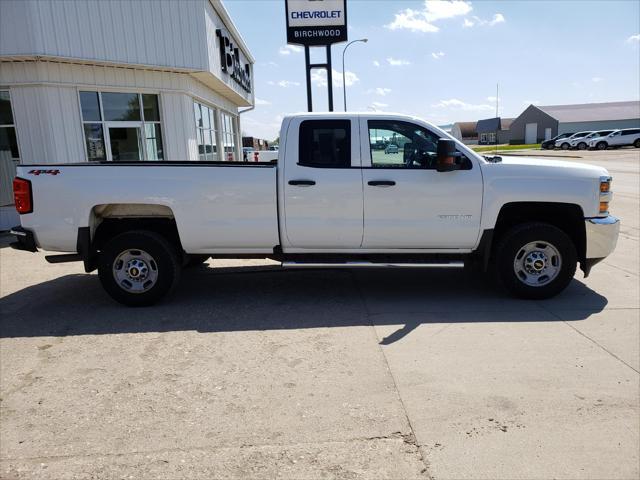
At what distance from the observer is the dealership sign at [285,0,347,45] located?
49.8 ft

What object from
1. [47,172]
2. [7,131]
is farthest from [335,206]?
[7,131]

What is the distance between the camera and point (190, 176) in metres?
5.38

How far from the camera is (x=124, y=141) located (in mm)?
13195

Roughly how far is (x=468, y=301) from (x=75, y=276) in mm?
5424

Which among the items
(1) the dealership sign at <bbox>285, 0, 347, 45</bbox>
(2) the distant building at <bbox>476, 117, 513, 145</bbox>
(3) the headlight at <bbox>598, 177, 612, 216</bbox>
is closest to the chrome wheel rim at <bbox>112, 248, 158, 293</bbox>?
(3) the headlight at <bbox>598, 177, 612, 216</bbox>

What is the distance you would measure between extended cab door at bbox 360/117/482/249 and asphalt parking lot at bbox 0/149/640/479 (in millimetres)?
766

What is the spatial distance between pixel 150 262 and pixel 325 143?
2.35m

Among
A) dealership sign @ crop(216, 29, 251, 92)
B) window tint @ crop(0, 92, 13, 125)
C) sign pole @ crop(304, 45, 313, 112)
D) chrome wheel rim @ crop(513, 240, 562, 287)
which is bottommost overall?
chrome wheel rim @ crop(513, 240, 562, 287)

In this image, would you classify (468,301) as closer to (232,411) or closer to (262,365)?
(262,365)

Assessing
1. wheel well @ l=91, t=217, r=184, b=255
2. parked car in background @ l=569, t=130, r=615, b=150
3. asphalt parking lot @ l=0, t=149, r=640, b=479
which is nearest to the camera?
asphalt parking lot @ l=0, t=149, r=640, b=479

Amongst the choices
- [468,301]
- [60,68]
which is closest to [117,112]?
[60,68]

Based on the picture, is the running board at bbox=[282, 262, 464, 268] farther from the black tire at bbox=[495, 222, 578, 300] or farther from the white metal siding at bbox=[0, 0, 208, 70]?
the white metal siding at bbox=[0, 0, 208, 70]

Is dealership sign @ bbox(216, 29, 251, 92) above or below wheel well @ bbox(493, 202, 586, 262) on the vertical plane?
above

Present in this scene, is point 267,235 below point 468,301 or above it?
above
